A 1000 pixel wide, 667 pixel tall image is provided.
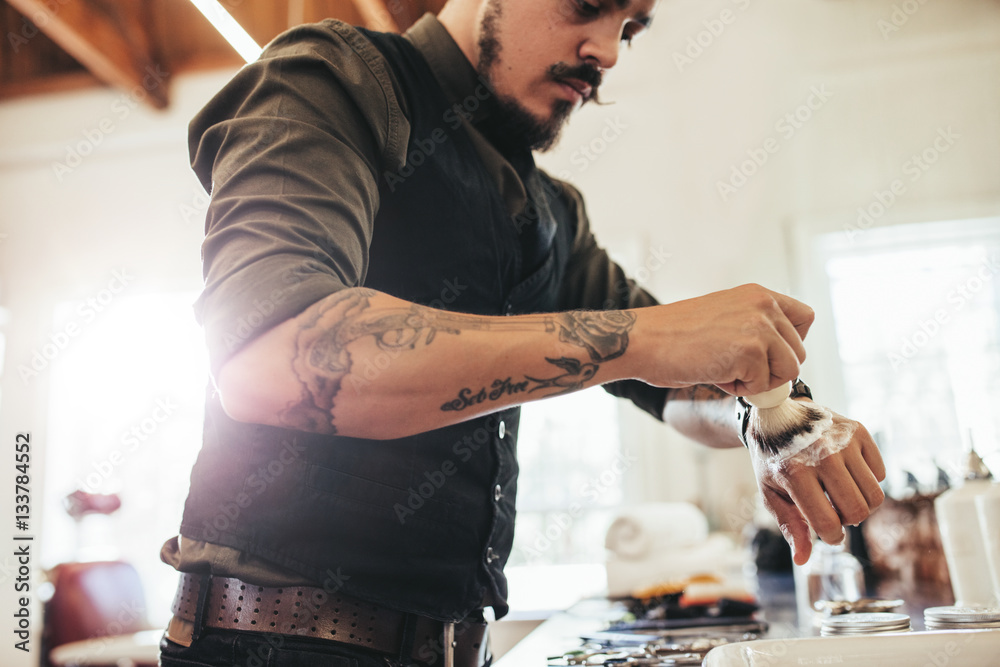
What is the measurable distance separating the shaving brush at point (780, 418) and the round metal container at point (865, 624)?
272 mm

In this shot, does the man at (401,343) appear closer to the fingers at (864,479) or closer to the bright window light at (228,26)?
the fingers at (864,479)

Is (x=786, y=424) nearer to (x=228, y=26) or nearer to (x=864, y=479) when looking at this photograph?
(x=864, y=479)

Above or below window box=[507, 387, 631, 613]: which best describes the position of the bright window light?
above

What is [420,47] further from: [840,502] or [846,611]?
[846,611]

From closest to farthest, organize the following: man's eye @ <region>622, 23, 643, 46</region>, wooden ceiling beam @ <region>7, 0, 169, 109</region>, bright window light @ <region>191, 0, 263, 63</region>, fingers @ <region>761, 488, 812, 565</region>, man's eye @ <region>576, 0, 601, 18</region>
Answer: fingers @ <region>761, 488, 812, 565</region>
man's eye @ <region>576, 0, 601, 18</region>
man's eye @ <region>622, 23, 643, 46</region>
bright window light @ <region>191, 0, 263, 63</region>
wooden ceiling beam @ <region>7, 0, 169, 109</region>

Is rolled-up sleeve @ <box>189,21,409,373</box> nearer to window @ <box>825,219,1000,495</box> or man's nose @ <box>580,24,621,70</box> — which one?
man's nose @ <box>580,24,621,70</box>

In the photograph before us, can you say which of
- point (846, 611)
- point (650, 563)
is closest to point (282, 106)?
point (846, 611)

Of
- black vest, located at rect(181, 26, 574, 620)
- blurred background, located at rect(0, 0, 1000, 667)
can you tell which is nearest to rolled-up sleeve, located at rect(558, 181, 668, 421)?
black vest, located at rect(181, 26, 574, 620)

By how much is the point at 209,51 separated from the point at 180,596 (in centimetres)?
443

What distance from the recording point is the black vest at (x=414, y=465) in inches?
32.5

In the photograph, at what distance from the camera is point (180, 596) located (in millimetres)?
868

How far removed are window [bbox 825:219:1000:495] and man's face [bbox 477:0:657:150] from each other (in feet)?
10.5

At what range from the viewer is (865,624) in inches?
38.0

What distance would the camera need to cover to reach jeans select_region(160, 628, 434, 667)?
0.80 meters
